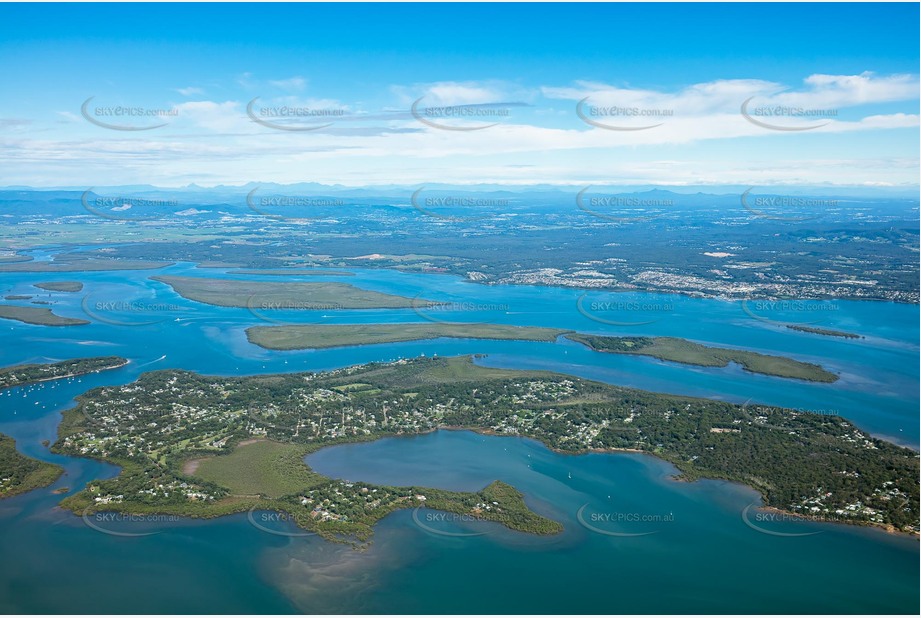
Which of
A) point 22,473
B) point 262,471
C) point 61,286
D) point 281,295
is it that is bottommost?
point 22,473

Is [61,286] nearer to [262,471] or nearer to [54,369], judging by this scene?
[54,369]

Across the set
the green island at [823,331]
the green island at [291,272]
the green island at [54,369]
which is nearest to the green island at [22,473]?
the green island at [54,369]

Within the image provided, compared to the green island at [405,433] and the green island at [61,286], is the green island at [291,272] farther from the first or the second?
the green island at [405,433]

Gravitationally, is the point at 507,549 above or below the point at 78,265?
below

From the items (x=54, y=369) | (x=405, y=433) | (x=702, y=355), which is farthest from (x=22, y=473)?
(x=702, y=355)

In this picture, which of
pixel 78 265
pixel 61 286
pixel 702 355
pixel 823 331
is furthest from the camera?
pixel 78 265

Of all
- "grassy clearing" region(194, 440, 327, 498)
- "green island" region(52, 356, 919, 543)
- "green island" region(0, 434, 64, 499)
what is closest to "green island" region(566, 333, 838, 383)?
"green island" region(52, 356, 919, 543)

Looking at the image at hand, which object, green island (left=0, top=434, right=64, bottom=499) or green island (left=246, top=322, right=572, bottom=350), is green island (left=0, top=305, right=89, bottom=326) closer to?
green island (left=246, top=322, right=572, bottom=350)
